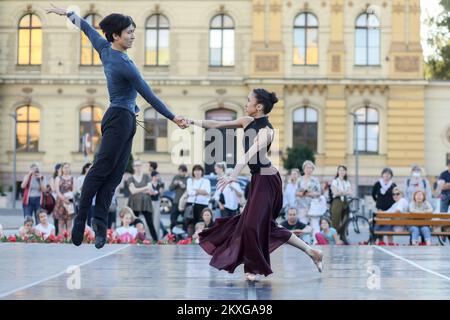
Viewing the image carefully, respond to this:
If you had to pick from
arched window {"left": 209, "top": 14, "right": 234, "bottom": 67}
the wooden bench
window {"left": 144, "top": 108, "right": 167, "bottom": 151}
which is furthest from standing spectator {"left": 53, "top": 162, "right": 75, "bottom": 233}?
arched window {"left": 209, "top": 14, "right": 234, "bottom": 67}

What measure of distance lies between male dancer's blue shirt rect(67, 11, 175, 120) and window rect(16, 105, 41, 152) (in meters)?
36.9

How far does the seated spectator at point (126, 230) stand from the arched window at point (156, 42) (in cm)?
2809

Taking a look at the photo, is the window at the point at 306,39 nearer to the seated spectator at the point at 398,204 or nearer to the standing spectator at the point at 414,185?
the standing spectator at the point at 414,185

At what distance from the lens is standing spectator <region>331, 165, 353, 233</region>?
788 inches

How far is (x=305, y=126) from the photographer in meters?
45.3

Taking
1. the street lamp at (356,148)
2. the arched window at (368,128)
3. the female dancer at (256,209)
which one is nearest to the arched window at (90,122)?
the street lamp at (356,148)

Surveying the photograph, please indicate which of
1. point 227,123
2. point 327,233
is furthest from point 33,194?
point 227,123

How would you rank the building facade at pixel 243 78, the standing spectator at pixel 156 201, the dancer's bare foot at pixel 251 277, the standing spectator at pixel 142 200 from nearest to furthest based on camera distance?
the dancer's bare foot at pixel 251 277 → the standing spectator at pixel 142 200 → the standing spectator at pixel 156 201 → the building facade at pixel 243 78

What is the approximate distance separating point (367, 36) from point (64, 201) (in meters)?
28.9

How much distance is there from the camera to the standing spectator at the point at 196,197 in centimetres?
1955

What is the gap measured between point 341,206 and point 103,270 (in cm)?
1001

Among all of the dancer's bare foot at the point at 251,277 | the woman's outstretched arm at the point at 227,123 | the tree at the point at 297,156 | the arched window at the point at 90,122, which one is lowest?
the dancer's bare foot at the point at 251,277
